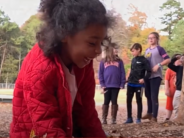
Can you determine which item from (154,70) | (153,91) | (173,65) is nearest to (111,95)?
(153,91)

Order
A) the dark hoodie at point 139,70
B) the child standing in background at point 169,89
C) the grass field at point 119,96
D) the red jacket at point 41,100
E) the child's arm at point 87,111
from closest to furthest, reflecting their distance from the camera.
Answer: the red jacket at point 41,100, the child's arm at point 87,111, the dark hoodie at point 139,70, the child standing in background at point 169,89, the grass field at point 119,96

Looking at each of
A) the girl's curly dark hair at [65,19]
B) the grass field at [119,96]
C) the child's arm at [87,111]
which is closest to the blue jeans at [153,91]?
the child's arm at [87,111]

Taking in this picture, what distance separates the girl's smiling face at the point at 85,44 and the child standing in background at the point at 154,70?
3.39 m

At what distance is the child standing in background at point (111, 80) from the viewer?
5.11 meters

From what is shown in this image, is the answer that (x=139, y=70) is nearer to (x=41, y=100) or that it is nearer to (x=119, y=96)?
(x=41, y=100)

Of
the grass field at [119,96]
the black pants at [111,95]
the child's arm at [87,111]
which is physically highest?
the child's arm at [87,111]

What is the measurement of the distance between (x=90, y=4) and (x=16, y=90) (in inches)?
18.8

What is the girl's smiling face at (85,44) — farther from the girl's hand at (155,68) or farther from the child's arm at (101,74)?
the child's arm at (101,74)

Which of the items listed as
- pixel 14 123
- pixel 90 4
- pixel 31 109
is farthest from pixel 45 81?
pixel 90 4

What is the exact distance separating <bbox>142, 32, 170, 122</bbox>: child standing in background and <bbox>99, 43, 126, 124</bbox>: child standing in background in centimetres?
46

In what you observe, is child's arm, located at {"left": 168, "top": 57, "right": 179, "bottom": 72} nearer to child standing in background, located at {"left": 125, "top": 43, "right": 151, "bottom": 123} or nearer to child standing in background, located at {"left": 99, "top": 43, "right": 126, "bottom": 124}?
child standing in background, located at {"left": 125, "top": 43, "right": 151, "bottom": 123}

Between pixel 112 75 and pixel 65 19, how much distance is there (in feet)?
12.5

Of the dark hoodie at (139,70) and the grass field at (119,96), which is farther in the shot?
the grass field at (119,96)

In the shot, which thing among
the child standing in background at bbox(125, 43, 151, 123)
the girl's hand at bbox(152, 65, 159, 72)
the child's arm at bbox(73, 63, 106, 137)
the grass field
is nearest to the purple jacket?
the child standing in background at bbox(125, 43, 151, 123)
